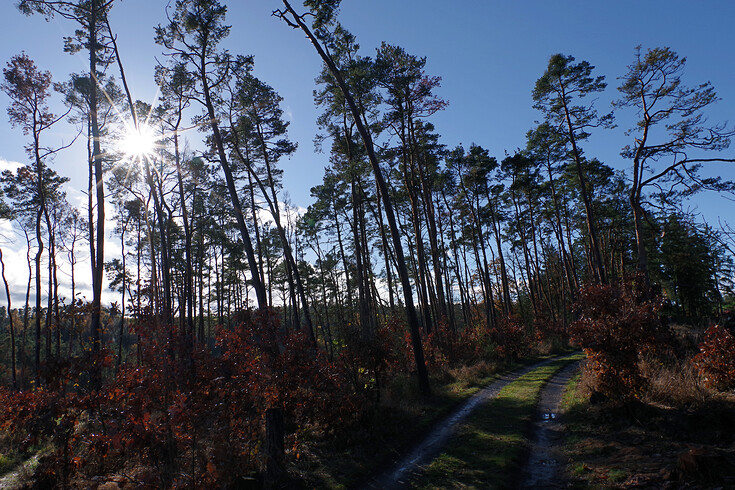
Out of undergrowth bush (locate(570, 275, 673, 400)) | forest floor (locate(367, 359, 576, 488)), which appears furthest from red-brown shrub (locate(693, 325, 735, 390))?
forest floor (locate(367, 359, 576, 488))

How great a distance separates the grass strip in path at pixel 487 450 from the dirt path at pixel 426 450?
0.20m

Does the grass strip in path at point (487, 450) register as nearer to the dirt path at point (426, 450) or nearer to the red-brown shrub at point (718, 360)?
the dirt path at point (426, 450)

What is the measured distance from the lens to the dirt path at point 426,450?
6.38m

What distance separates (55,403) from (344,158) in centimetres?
1644

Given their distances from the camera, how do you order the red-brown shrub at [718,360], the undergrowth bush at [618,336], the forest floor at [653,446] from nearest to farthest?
the forest floor at [653,446], the red-brown shrub at [718,360], the undergrowth bush at [618,336]

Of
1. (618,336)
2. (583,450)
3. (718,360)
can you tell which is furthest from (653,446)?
(718,360)

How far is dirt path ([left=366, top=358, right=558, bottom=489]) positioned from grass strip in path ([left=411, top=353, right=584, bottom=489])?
204 millimetres

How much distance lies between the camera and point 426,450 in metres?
7.71

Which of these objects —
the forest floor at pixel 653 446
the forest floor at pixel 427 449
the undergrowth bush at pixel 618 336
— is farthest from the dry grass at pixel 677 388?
the forest floor at pixel 427 449

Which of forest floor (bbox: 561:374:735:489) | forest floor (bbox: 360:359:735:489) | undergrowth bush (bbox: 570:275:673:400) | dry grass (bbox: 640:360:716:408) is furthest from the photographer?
undergrowth bush (bbox: 570:275:673:400)

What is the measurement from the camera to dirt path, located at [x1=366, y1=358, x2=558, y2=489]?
6.38 meters

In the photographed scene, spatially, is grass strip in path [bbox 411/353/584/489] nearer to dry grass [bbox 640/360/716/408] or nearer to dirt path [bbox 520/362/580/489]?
dirt path [bbox 520/362/580/489]

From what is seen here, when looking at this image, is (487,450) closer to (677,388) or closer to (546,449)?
(546,449)

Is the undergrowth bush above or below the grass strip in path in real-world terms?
above
